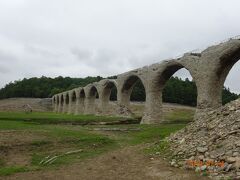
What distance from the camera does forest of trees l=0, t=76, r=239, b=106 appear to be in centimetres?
9938

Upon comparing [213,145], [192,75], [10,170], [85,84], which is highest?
[85,84]

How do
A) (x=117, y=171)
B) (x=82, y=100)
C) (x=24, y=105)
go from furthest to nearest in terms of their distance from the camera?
(x=24, y=105), (x=82, y=100), (x=117, y=171)

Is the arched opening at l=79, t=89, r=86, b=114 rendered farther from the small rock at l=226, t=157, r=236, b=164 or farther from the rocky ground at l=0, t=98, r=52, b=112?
the small rock at l=226, t=157, r=236, b=164

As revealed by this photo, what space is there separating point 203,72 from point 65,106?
61.9 meters

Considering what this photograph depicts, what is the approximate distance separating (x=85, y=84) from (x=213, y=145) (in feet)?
365

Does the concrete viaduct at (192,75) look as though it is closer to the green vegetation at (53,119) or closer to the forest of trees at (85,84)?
the green vegetation at (53,119)

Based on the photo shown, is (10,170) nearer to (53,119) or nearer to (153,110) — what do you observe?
(53,119)

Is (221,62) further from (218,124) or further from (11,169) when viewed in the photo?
(11,169)

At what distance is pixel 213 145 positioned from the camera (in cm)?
1285

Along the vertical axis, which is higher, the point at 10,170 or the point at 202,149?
the point at 202,149

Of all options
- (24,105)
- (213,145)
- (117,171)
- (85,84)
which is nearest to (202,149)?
(213,145)

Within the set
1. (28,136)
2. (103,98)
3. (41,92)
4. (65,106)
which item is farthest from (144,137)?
(41,92)

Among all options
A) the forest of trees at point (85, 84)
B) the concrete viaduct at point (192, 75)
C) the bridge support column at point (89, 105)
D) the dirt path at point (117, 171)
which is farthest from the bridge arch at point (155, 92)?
the forest of trees at point (85, 84)

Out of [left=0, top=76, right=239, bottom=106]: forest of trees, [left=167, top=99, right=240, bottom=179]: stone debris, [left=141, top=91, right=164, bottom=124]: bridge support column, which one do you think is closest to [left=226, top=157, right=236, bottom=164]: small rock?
[left=167, top=99, right=240, bottom=179]: stone debris
